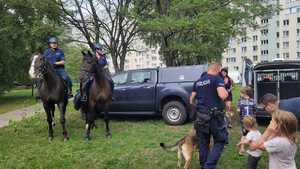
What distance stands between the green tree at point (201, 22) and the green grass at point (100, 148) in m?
4.95

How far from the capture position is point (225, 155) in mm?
9219

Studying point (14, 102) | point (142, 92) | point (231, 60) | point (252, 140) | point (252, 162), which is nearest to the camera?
point (252, 140)

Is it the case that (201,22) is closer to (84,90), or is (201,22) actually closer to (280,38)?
(84,90)

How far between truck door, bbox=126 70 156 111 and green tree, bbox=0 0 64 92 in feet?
19.4

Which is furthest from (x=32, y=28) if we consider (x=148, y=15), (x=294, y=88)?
(x=294, y=88)

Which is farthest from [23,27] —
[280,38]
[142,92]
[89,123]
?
[280,38]

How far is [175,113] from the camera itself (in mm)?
14320

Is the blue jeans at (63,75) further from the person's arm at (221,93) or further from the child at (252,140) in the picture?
the child at (252,140)

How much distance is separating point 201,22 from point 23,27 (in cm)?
1031

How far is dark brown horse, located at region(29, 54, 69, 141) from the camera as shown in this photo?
1144cm

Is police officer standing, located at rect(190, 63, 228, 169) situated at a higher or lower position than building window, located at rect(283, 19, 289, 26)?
lower

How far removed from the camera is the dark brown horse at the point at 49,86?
11.4 metres

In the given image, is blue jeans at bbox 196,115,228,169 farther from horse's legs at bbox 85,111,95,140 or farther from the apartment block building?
the apartment block building

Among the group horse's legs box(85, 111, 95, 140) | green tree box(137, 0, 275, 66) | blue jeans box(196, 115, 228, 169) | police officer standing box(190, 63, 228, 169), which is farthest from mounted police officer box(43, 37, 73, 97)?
green tree box(137, 0, 275, 66)
